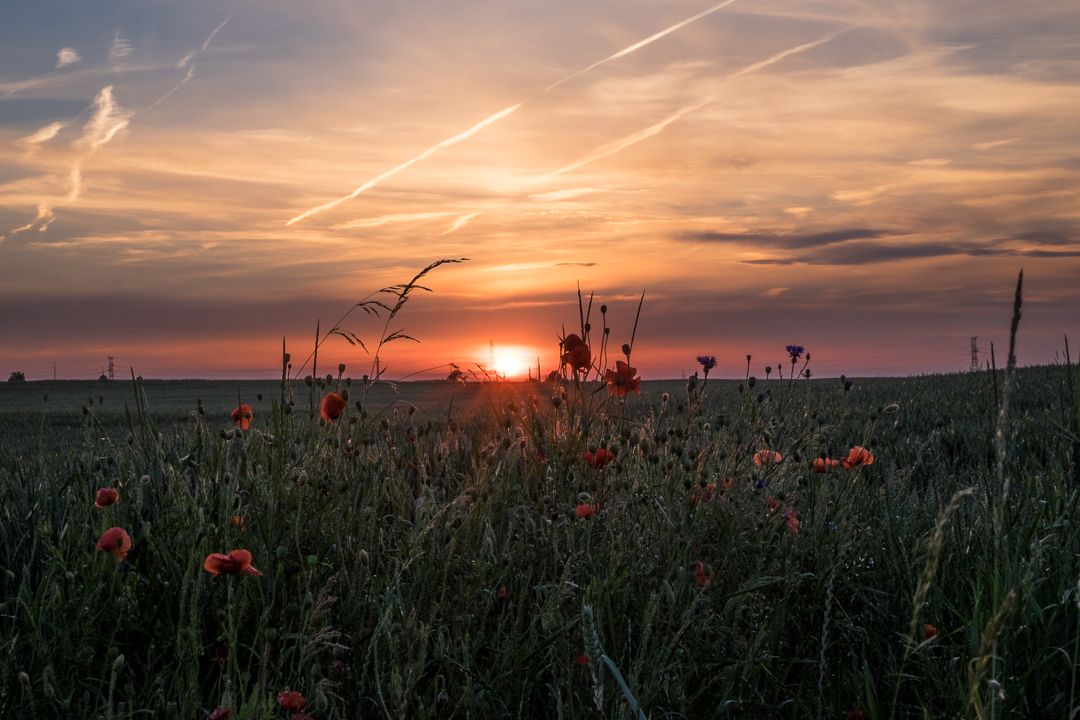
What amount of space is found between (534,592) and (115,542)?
133 centimetres

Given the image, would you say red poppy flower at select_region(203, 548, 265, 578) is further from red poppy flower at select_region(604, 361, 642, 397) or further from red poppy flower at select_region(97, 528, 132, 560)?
red poppy flower at select_region(604, 361, 642, 397)

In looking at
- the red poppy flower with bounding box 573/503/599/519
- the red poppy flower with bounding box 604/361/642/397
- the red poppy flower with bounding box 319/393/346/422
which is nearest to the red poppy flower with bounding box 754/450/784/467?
the red poppy flower with bounding box 604/361/642/397

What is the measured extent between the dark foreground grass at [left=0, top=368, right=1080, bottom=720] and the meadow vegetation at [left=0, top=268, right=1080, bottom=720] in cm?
1

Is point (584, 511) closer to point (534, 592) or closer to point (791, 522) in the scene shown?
point (534, 592)

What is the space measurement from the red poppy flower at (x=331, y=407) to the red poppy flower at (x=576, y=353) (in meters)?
0.98

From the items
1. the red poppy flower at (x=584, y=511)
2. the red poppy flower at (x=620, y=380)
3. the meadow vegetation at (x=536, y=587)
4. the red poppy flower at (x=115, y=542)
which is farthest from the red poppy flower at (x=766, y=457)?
the red poppy flower at (x=115, y=542)

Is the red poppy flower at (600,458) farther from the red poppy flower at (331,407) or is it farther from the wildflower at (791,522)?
the red poppy flower at (331,407)

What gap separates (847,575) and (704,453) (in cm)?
69

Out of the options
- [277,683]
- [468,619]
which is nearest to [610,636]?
[468,619]

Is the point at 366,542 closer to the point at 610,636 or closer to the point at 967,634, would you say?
the point at 610,636

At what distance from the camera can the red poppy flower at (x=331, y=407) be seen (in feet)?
12.3

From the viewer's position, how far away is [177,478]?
3043 millimetres

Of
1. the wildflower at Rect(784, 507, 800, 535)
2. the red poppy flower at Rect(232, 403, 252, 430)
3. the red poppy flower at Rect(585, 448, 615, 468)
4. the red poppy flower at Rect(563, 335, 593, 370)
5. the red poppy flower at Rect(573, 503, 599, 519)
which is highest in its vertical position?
the red poppy flower at Rect(563, 335, 593, 370)

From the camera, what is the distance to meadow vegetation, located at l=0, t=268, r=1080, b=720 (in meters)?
2.37
